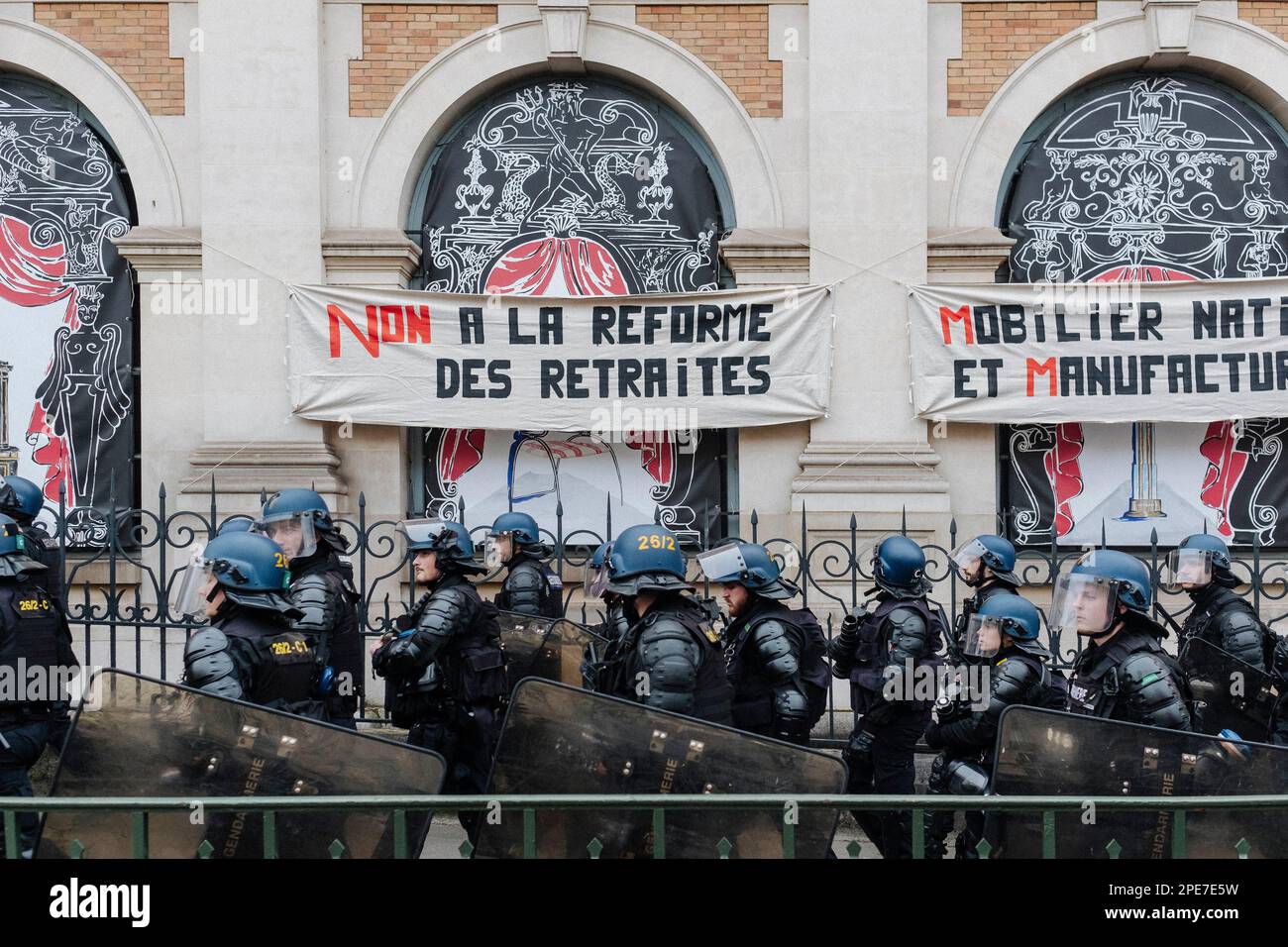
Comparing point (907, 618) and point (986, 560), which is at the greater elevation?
point (986, 560)

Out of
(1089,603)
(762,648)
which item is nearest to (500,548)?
(762,648)

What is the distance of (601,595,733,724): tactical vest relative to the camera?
5.30 m

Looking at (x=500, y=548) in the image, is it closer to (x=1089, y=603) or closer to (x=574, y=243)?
(x=574, y=243)

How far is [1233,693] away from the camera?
6652 millimetres

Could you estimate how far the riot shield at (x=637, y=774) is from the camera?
3842 millimetres

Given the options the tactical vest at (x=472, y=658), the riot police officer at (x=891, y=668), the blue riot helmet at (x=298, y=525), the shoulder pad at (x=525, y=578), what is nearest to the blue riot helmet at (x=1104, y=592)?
the riot police officer at (x=891, y=668)

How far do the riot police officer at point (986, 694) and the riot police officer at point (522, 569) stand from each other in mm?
2598

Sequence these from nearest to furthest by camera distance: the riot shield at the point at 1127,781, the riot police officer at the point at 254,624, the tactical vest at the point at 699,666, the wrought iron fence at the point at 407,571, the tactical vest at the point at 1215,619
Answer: the riot shield at the point at 1127,781
the riot police officer at the point at 254,624
the tactical vest at the point at 699,666
the tactical vest at the point at 1215,619
the wrought iron fence at the point at 407,571

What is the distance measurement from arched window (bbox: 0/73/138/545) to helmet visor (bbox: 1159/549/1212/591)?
754 centimetres

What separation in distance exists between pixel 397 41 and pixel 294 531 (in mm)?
4969

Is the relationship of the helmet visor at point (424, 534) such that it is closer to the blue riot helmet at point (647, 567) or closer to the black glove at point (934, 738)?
the blue riot helmet at point (647, 567)

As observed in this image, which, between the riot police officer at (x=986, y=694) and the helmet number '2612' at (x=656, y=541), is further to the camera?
the helmet number '2612' at (x=656, y=541)

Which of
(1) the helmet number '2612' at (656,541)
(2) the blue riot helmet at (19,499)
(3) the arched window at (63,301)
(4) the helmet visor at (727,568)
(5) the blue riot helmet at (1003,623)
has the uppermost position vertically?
(3) the arched window at (63,301)

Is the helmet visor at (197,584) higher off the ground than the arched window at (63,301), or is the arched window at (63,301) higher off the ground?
the arched window at (63,301)
